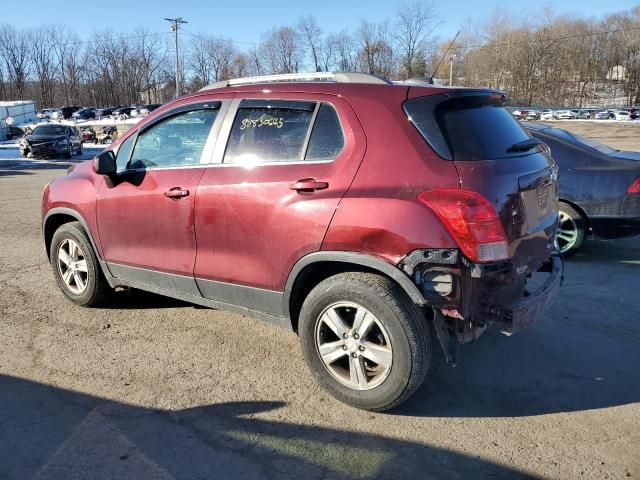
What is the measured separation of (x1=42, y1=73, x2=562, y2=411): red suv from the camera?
9.64ft

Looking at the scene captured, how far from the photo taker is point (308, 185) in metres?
3.26

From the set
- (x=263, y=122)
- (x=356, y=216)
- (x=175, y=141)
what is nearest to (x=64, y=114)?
(x=175, y=141)

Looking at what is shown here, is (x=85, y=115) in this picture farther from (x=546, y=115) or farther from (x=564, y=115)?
(x=564, y=115)

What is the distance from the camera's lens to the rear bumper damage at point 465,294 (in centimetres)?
289

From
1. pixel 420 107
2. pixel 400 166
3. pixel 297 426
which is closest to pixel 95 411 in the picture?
pixel 297 426

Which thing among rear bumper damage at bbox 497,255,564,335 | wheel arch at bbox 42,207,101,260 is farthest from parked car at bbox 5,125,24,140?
rear bumper damage at bbox 497,255,564,335

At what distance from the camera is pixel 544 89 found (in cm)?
8919

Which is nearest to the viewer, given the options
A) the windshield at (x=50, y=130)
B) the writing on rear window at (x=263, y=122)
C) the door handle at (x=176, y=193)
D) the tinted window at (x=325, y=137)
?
the tinted window at (x=325, y=137)

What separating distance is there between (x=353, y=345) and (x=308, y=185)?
988 millimetres

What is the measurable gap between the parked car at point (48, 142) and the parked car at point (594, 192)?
77.0 feet

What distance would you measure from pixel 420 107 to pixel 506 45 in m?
85.3

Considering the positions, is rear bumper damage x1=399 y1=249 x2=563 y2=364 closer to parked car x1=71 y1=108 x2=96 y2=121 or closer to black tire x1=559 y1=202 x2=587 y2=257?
black tire x1=559 y1=202 x2=587 y2=257

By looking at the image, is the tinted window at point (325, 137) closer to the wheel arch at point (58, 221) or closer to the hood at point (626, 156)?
the wheel arch at point (58, 221)

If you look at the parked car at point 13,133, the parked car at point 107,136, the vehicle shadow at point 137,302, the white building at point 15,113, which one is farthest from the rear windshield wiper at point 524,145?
the parked car at point 13,133
